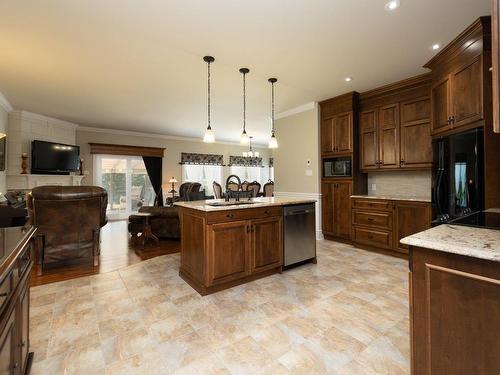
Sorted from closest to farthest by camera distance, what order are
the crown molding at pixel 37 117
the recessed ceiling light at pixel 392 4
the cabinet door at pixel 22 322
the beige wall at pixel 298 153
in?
1. the cabinet door at pixel 22 322
2. the recessed ceiling light at pixel 392 4
3. the beige wall at pixel 298 153
4. the crown molding at pixel 37 117

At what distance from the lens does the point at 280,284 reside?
2709mm

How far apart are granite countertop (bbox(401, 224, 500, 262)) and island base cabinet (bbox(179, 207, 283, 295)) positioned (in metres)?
1.71

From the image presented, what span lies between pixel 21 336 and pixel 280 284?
2.16 m

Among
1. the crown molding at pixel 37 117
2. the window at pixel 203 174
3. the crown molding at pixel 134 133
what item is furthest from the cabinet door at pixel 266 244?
the crown molding at pixel 134 133

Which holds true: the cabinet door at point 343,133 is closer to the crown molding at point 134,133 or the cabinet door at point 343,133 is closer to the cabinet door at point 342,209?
the cabinet door at point 342,209

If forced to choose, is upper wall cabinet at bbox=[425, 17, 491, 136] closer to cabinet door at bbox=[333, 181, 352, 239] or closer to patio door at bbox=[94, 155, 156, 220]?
cabinet door at bbox=[333, 181, 352, 239]

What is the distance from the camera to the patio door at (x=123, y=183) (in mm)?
7047

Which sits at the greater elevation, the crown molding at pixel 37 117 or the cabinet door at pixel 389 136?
the crown molding at pixel 37 117

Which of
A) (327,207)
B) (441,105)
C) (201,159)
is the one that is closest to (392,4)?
(441,105)

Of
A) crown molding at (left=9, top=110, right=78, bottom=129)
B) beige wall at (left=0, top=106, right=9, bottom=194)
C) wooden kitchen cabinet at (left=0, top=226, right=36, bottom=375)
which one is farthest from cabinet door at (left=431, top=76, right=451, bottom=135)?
crown molding at (left=9, top=110, right=78, bottom=129)

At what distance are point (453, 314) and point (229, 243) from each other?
6.14 ft

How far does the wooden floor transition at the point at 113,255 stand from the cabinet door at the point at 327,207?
2796 mm

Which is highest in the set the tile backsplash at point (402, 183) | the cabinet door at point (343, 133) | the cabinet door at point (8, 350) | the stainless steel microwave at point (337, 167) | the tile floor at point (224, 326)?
the cabinet door at point (343, 133)

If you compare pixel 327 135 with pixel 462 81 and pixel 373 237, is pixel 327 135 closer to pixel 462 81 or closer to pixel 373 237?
pixel 373 237
